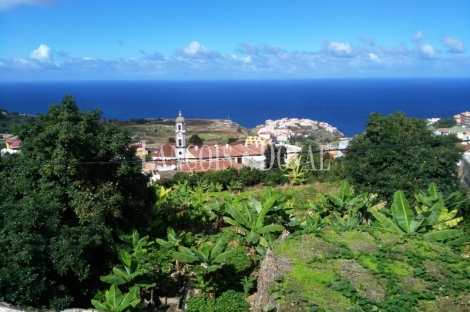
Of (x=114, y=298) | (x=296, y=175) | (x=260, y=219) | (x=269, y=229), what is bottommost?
(x=296, y=175)

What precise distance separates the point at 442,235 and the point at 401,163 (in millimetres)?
4677

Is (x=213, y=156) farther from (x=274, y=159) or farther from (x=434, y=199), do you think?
(x=434, y=199)

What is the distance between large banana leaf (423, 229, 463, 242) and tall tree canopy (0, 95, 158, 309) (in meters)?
5.37

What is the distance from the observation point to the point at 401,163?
10.9m

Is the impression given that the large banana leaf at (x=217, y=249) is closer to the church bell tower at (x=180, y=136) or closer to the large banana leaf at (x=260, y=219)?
the large banana leaf at (x=260, y=219)

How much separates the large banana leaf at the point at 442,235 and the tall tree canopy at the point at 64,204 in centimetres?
537

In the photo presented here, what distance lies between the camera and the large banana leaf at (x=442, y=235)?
6504 millimetres

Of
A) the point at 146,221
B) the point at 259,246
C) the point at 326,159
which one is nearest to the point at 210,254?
the point at 259,246

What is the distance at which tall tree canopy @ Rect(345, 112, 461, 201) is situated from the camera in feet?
34.2

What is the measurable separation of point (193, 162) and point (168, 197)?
48.1ft

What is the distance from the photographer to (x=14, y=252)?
5262mm

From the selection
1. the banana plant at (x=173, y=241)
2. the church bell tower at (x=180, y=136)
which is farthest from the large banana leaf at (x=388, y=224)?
the church bell tower at (x=180, y=136)

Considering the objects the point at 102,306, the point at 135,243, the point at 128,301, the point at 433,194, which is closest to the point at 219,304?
the point at 128,301

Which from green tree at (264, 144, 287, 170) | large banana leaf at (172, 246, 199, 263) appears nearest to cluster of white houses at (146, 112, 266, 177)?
green tree at (264, 144, 287, 170)
